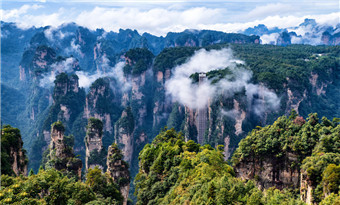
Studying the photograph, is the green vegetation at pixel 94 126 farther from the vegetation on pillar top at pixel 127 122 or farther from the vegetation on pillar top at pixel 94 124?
the vegetation on pillar top at pixel 127 122

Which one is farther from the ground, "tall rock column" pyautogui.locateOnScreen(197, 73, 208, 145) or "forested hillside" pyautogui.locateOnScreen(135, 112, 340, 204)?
"forested hillside" pyautogui.locateOnScreen(135, 112, 340, 204)

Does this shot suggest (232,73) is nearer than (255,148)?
No

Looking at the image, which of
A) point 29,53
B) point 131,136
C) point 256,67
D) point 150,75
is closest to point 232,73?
point 256,67

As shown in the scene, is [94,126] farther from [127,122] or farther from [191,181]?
[191,181]

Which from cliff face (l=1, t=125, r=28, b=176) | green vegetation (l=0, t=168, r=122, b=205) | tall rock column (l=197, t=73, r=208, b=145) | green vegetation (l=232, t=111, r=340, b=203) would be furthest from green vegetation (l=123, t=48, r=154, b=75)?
green vegetation (l=0, t=168, r=122, b=205)

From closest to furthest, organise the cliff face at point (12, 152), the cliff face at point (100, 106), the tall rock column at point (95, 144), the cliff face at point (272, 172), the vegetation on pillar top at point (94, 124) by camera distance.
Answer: the cliff face at point (12, 152), the cliff face at point (272, 172), the vegetation on pillar top at point (94, 124), the tall rock column at point (95, 144), the cliff face at point (100, 106)

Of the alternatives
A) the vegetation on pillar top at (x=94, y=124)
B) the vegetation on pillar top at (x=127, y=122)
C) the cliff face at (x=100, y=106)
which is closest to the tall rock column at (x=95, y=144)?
the vegetation on pillar top at (x=94, y=124)

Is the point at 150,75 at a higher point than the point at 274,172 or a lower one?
higher

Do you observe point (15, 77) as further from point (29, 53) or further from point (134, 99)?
point (134, 99)

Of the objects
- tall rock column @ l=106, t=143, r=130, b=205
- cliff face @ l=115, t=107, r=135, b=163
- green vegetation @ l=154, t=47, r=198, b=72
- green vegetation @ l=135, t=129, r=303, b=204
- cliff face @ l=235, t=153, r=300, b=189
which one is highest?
green vegetation @ l=154, t=47, r=198, b=72

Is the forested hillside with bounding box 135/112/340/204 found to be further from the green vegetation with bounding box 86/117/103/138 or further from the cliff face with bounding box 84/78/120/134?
the cliff face with bounding box 84/78/120/134

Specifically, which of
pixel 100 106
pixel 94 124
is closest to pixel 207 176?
pixel 94 124
